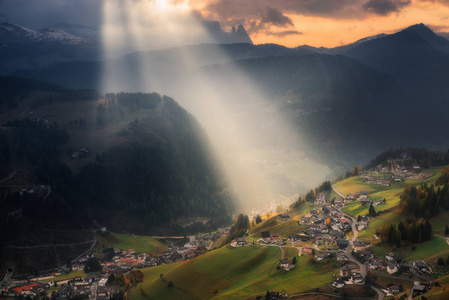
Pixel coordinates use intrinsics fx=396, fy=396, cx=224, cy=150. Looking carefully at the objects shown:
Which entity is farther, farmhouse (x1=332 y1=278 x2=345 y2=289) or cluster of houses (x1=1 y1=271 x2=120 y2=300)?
cluster of houses (x1=1 y1=271 x2=120 y2=300)

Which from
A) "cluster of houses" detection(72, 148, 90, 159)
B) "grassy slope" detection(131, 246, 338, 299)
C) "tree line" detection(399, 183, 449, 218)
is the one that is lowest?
"grassy slope" detection(131, 246, 338, 299)

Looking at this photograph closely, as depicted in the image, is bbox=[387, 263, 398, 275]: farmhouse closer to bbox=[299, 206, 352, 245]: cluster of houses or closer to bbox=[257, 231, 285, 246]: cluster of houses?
bbox=[299, 206, 352, 245]: cluster of houses

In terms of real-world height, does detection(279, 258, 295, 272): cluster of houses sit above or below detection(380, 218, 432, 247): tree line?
below

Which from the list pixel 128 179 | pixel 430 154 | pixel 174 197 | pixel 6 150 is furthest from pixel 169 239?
pixel 430 154

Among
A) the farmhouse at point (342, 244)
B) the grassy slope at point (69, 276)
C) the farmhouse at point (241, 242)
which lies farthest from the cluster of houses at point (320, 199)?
the grassy slope at point (69, 276)

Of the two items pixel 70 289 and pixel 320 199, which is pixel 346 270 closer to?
pixel 70 289

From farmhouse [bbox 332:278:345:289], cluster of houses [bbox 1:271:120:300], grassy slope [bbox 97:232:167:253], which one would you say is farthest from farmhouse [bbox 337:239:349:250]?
grassy slope [bbox 97:232:167:253]

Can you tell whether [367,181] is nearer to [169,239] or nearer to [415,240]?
[415,240]
